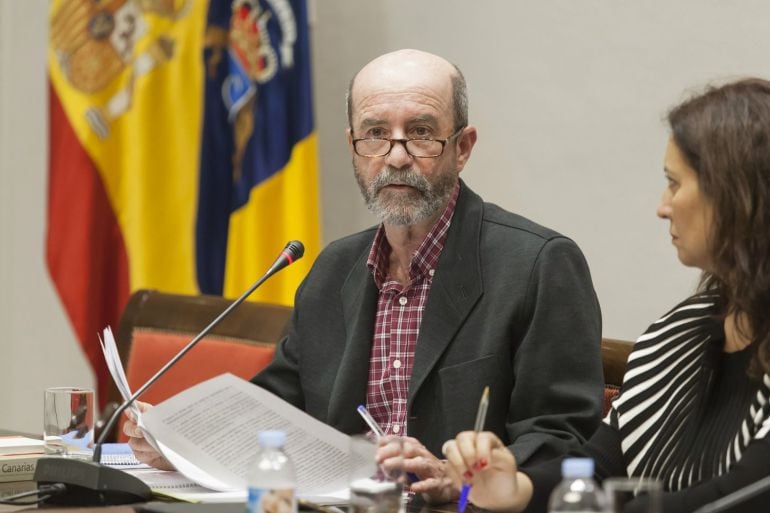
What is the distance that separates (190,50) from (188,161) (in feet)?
1.34

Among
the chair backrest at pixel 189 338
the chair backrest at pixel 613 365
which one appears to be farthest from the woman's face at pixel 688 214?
the chair backrest at pixel 189 338

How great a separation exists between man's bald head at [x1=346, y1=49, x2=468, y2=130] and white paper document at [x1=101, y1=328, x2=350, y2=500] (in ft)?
2.74

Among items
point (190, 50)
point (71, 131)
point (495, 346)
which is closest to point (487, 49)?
point (190, 50)

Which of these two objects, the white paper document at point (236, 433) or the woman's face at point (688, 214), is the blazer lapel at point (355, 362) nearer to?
the white paper document at point (236, 433)

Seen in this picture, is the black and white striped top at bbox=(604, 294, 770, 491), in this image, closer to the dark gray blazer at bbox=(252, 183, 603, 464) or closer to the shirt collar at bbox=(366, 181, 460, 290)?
the dark gray blazer at bbox=(252, 183, 603, 464)

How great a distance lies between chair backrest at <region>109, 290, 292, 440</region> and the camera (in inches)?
117

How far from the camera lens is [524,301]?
7.68ft

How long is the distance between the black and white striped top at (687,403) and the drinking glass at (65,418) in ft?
3.33

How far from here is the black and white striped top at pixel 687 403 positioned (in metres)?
1.86

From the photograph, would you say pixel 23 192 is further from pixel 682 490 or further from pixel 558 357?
pixel 682 490

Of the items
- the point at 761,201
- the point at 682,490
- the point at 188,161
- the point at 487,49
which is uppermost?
the point at 487,49

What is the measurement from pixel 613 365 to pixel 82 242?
250 centimetres

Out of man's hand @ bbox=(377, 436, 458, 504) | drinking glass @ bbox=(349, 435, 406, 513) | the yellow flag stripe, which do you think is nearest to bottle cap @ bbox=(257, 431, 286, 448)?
drinking glass @ bbox=(349, 435, 406, 513)

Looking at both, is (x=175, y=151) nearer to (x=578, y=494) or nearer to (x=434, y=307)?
(x=434, y=307)
